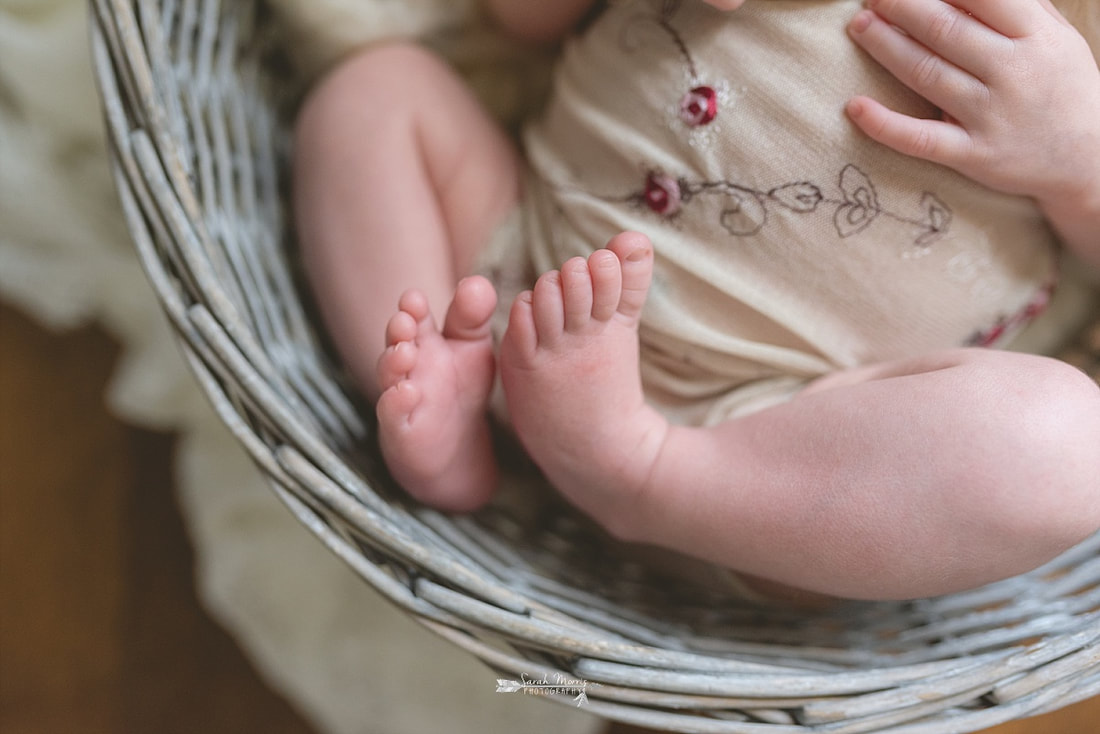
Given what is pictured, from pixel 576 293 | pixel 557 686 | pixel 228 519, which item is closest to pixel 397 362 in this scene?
pixel 576 293

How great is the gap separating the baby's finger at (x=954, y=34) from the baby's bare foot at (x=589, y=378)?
24 centimetres

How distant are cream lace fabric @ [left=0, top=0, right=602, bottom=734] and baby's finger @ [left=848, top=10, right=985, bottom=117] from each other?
40 cm

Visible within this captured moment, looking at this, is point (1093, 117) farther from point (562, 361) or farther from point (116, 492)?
point (116, 492)

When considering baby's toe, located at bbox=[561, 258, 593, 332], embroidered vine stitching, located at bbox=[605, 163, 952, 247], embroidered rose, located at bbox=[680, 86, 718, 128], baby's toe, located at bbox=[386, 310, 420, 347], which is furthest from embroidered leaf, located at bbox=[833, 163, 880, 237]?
baby's toe, located at bbox=[386, 310, 420, 347]

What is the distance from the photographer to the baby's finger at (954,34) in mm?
575

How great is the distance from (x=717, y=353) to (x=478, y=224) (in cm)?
24

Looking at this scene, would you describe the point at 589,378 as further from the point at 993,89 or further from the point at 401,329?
the point at 993,89

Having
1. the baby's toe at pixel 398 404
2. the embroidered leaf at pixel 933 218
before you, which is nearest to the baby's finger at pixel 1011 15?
the embroidered leaf at pixel 933 218

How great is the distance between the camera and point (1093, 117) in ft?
1.96

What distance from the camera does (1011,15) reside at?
57cm

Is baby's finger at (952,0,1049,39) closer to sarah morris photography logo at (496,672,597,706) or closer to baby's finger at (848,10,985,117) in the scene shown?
baby's finger at (848,10,985,117)

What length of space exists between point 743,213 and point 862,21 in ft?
0.50

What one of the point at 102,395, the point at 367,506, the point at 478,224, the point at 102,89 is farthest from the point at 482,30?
the point at 102,395

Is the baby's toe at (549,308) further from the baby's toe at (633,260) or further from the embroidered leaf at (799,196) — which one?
the embroidered leaf at (799,196)
